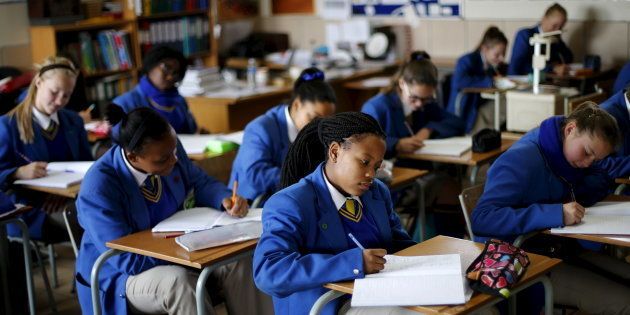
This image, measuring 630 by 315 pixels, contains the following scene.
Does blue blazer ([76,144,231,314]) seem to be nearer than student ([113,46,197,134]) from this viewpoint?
Yes

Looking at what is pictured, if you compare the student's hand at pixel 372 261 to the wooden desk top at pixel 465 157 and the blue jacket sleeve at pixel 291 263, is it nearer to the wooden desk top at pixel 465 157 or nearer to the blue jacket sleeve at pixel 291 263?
the blue jacket sleeve at pixel 291 263

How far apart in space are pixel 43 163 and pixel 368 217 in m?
2.06

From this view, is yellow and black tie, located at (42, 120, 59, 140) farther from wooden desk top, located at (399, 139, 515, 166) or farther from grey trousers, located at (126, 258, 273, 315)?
wooden desk top, located at (399, 139, 515, 166)

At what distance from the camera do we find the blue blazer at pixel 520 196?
2887 mm

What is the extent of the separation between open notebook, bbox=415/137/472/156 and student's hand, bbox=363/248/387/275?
1.94 metres

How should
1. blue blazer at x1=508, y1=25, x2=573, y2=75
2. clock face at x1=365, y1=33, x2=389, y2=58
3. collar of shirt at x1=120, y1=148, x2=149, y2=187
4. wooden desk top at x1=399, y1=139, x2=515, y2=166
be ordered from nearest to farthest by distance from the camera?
1. collar of shirt at x1=120, y1=148, x2=149, y2=187
2. wooden desk top at x1=399, y1=139, x2=515, y2=166
3. blue blazer at x1=508, y1=25, x2=573, y2=75
4. clock face at x1=365, y1=33, x2=389, y2=58

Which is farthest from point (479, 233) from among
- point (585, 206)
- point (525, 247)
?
point (585, 206)

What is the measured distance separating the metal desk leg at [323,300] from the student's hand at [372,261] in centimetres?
11

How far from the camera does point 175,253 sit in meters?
2.77

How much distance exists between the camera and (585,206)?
10.5 feet

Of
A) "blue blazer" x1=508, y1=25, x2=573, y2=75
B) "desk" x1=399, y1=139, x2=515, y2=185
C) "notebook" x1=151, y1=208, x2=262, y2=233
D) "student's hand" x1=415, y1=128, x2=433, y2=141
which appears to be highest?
"blue blazer" x1=508, y1=25, x2=573, y2=75

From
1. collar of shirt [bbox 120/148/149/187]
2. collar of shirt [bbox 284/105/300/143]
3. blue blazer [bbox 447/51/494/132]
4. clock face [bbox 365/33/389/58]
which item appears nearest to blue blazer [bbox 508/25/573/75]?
blue blazer [bbox 447/51/494/132]

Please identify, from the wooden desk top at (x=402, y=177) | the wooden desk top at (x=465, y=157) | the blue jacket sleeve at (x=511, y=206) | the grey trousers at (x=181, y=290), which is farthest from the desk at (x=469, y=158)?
the grey trousers at (x=181, y=290)

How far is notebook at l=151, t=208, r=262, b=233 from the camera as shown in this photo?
3031mm
